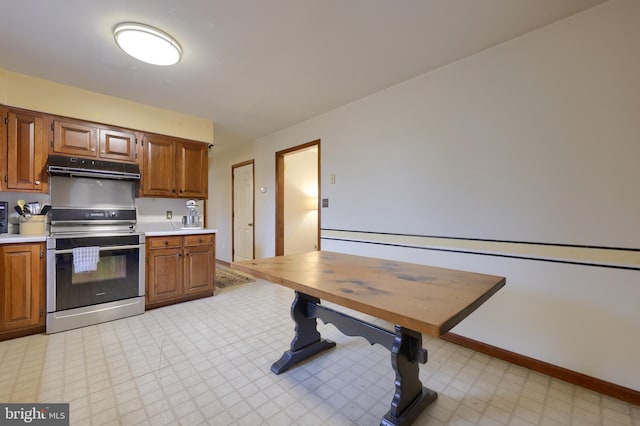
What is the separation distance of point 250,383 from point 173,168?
2.80 m

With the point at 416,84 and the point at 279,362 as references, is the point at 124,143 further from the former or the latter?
the point at 416,84

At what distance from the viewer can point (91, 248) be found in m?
2.56

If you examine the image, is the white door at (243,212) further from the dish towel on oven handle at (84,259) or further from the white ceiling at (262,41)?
the dish towel on oven handle at (84,259)

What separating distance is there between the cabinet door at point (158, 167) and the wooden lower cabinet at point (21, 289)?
1163 millimetres

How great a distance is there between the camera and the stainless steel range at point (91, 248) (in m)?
2.49

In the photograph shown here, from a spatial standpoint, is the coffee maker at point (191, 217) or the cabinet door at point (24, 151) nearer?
the cabinet door at point (24, 151)

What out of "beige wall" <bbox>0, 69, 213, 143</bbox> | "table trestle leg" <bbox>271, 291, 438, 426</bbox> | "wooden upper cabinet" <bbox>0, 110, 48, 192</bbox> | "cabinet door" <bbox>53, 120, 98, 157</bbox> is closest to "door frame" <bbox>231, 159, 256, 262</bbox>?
"beige wall" <bbox>0, 69, 213, 143</bbox>

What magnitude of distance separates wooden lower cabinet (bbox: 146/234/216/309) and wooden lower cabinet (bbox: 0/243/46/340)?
839 millimetres

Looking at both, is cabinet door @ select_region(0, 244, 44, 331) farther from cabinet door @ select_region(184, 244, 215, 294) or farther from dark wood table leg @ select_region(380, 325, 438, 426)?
dark wood table leg @ select_region(380, 325, 438, 426)

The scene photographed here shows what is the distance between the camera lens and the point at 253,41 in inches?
81.1

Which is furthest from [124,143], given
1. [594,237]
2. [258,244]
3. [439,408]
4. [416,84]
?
[594,237]

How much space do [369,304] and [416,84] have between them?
2.38 m

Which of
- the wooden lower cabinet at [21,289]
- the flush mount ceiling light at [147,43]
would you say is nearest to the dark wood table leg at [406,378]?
the flush mount ceiling light at [147,43]

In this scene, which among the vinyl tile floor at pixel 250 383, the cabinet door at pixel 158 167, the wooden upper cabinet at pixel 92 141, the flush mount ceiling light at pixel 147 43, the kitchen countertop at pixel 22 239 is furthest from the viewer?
the cabinet door at pixel 158 167
